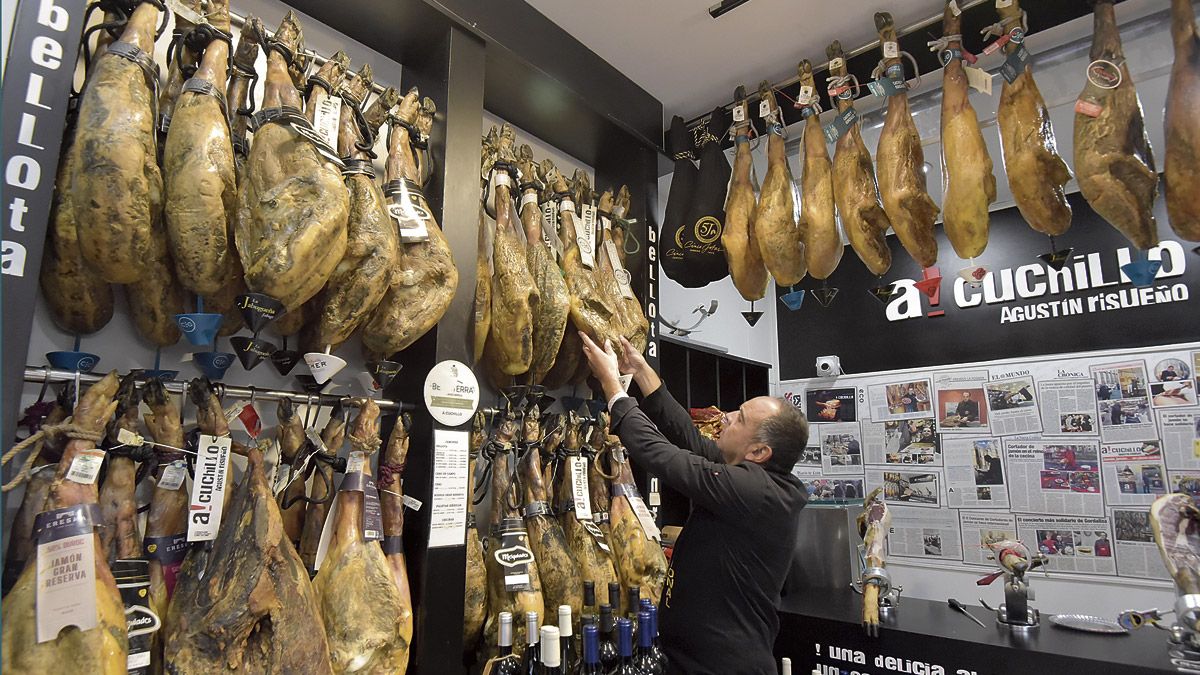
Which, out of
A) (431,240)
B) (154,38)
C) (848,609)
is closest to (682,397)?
(848,609)

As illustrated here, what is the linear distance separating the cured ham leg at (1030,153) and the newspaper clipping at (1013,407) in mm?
3180

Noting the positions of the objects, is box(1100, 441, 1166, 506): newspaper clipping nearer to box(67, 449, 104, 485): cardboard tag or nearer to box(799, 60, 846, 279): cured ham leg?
box(799, 60, 846, 279): cured ham leg

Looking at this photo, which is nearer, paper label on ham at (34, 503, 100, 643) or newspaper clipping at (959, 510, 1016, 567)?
paper label on ham at (34, 503, 100, 643)

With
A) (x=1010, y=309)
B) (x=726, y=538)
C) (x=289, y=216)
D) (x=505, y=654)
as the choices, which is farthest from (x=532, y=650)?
(x=1010, y=309)

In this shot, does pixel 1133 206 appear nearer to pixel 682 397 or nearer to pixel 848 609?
pixel 848 609

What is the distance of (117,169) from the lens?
1.40m

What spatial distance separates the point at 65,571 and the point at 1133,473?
18.7ft

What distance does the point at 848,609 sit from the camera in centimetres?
315

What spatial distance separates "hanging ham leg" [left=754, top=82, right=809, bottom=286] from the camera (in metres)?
2.74

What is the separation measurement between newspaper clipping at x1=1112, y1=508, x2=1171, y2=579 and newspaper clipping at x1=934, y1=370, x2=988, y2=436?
3.24 feet

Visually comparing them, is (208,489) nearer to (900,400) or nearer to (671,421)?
(671,421)

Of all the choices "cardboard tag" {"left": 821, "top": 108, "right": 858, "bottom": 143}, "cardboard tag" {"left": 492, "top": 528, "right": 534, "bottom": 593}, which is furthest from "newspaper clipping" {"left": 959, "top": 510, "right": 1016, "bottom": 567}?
"cardboard tag" {"left": 492, "top": 528, "right": 534, "bottom": 593}

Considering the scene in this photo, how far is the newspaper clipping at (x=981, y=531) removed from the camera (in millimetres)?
4914

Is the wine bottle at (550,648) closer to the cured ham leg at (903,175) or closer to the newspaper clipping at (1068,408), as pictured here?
the cured ham leg at (903,175)
